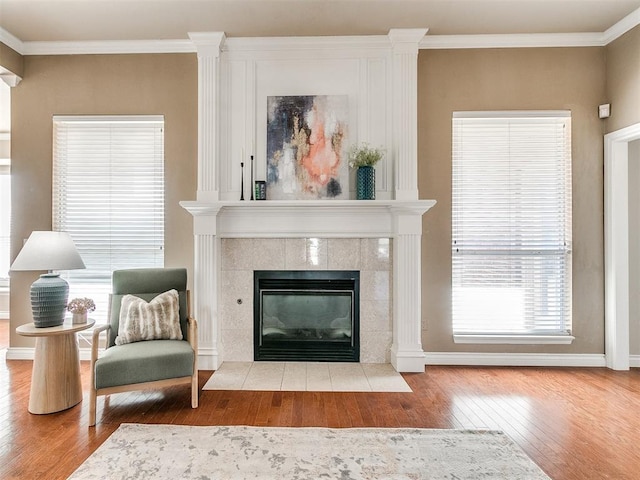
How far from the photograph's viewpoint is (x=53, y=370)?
263 cm

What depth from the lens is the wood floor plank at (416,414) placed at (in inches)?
82.8

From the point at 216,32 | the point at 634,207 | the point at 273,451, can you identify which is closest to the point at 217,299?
the point at 273,451

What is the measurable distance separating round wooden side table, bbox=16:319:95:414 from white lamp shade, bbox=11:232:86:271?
452 millimetres

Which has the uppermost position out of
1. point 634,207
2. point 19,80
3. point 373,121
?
point 19,80

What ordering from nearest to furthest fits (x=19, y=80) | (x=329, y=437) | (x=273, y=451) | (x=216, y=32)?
(x=273, y=451), (x=329, y=437), (x=216, y=32), (x=19, y=80)

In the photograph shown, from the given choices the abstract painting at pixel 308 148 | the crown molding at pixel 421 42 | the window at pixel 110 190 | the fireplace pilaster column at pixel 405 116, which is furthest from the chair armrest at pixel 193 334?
the crown molding at pixel 421 42

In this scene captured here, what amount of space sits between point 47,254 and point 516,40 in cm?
454

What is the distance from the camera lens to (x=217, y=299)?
11.6 ft

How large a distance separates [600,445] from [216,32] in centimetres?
441

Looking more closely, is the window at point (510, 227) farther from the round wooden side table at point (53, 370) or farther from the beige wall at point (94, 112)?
the round wooden side table at point (53, 370)

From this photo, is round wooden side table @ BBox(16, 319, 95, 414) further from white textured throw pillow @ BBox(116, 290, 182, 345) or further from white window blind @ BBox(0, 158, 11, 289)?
white window blind @ BBox(0, 158, 11, 289)

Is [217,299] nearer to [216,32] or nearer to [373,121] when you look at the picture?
[373,121]

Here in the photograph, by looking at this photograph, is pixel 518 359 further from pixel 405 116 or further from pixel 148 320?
pixel 148 320

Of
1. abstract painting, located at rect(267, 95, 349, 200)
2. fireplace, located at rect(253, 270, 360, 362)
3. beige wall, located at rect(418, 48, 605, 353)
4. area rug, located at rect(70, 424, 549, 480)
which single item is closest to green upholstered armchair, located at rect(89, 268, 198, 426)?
area rug, located at rect(70, 424, 549, 480)
